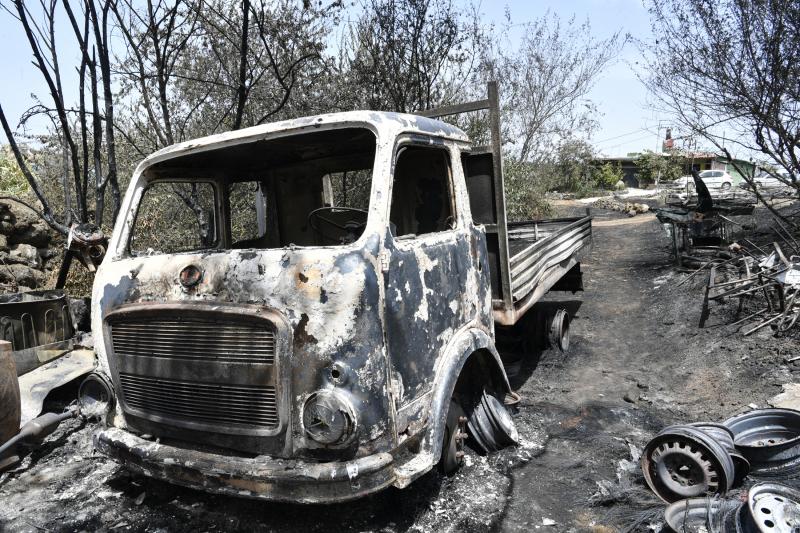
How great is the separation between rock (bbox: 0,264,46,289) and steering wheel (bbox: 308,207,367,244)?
4.75m

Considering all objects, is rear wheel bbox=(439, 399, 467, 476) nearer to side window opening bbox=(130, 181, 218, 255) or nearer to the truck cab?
the truck cab

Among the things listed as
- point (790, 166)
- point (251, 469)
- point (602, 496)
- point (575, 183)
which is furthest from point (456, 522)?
point (575, 183)

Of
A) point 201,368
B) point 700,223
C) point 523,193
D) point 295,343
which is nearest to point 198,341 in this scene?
point 201,368

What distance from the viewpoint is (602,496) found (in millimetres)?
3102

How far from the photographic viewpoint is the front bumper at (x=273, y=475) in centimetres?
228

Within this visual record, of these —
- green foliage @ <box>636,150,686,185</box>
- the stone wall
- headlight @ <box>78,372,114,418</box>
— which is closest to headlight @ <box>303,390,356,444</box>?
headlight @ <box>78,372,114,418</box>

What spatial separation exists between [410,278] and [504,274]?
4.63 ft

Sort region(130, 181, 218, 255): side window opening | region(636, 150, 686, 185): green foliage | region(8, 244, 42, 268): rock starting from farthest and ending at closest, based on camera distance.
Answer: region(636, 150, 686, 185): green foliage < region(130, 181, 218, 255): side window opening < region(8, 244, 42, 268): rock

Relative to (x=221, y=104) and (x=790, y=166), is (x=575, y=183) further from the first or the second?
(x=221, y=104)

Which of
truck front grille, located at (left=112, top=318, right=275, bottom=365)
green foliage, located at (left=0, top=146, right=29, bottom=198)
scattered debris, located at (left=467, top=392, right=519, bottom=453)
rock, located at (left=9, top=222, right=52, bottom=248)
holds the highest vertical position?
green foliage, located at (left=0, top=146, right=29, bottom=198)

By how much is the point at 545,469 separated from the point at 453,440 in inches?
31.2

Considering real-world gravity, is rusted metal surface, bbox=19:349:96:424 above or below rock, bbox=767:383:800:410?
above

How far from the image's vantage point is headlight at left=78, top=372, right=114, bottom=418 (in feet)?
9.71

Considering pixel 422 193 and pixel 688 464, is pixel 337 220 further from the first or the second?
pixel 688 464
